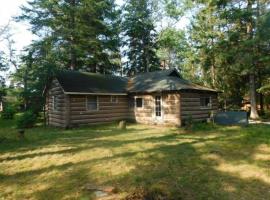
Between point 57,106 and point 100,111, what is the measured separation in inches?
128

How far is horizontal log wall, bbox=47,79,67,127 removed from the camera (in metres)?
17.5

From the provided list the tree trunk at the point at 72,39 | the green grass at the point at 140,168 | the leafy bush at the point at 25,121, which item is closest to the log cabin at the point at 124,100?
the leafy bush at the point at 25,121

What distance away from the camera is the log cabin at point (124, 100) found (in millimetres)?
17250

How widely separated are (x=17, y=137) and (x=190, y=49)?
28.8 meters

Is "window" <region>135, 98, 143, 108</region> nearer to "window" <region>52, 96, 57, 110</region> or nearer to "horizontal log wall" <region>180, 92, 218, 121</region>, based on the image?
"horizontal log wall" <region>180, 92, 218, 121</region>

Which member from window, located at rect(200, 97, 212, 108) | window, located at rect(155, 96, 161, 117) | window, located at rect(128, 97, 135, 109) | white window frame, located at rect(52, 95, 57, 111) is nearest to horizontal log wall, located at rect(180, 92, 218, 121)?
window, located at rect(200, 97, 212, 108)

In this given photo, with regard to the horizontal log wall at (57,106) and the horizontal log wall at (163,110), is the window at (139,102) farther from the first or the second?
the horizontal log wall at (57,106)

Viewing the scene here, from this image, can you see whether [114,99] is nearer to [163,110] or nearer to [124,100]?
[124,100]

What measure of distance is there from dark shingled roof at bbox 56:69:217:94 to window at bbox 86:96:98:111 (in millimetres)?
630

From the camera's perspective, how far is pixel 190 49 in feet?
118

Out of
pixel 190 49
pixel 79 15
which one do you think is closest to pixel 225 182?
pixel 79 15

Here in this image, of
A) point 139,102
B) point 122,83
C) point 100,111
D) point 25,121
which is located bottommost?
point 25,121

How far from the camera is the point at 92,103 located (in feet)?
60.8

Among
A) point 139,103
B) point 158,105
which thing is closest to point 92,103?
point 139,103
